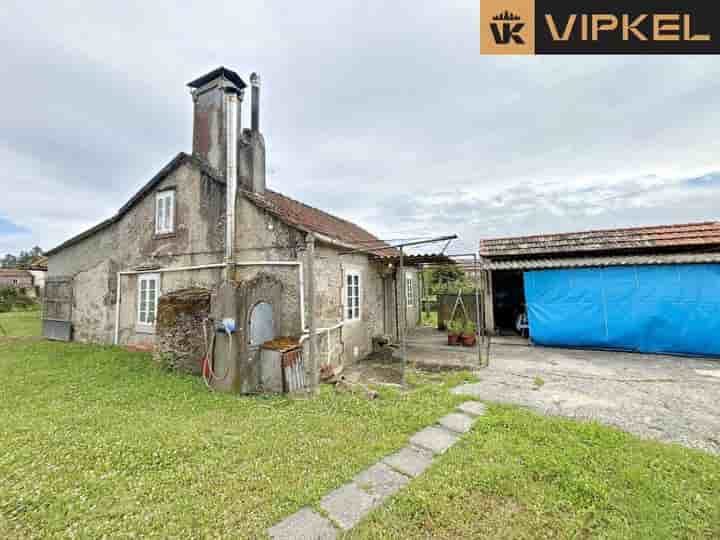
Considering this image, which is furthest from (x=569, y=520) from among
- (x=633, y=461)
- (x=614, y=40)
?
(x=614, y=40)

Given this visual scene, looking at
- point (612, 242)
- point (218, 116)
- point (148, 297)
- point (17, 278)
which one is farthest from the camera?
point (17, 278)

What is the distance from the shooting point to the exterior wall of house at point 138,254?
803 centimetres

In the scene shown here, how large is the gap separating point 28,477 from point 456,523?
447 cm

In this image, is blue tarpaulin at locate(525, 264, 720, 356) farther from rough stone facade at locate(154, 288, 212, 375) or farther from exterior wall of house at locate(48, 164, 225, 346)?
exterior wall of house at locate(48, 164, 225, 346)

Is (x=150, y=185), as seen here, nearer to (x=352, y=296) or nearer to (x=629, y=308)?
(x=352, y=296)

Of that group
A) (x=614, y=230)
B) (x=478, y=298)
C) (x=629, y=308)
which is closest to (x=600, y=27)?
(x=478, y=298)

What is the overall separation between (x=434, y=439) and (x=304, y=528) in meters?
2.16

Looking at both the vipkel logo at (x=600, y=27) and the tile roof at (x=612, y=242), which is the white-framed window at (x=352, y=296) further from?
the tile roof at (x=612, y=242)

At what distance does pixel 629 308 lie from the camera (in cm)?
949

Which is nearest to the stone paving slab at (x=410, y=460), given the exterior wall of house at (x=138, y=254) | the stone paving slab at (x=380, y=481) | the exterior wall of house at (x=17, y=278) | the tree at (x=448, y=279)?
the stone paving slab at (x=380, y=481)

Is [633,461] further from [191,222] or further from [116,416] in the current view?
[191,222]

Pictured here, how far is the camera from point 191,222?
838 centimetres

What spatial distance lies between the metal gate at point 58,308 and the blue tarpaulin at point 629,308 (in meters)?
16.7

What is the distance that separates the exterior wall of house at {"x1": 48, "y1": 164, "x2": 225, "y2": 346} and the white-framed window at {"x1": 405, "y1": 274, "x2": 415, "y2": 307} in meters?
8.72
